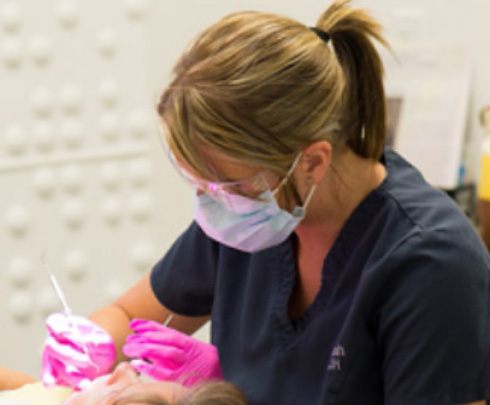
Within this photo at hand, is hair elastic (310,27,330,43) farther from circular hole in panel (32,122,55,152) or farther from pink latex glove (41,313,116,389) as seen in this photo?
circular hole in panel (32,122,55,152)

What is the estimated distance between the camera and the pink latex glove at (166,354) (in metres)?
1.58

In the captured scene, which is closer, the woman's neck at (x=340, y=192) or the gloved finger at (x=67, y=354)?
the woman's neck at (x=340, y=192)

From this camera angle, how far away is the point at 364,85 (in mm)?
1435

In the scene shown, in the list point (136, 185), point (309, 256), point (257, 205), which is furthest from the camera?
point (136, 185)

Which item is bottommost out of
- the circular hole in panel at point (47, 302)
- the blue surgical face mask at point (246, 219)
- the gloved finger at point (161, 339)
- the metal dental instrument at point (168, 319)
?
the circular hole in panel at point (47, 302)

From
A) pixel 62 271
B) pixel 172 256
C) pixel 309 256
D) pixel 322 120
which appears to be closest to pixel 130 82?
pixel 62 271

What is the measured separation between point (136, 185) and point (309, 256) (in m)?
1.28

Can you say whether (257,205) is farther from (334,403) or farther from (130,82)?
(130,82)

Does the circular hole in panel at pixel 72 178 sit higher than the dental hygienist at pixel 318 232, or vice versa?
the dental hygienist at pixel 318 232

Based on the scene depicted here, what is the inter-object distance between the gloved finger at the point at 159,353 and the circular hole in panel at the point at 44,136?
119 cm

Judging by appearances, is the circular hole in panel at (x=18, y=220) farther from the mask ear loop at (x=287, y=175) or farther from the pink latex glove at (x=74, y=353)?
the mask ear loop at (x=287, y=175)

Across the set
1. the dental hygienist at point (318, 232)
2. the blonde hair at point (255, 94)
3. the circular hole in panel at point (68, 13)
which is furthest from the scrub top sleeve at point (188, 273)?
the circular hole in panel at point (68, 13)

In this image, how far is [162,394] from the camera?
4.39ft

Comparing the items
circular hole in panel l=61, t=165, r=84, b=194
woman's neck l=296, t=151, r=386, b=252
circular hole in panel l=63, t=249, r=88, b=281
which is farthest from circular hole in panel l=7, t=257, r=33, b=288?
woman's neck l=296, t=151, r=386, b=252
